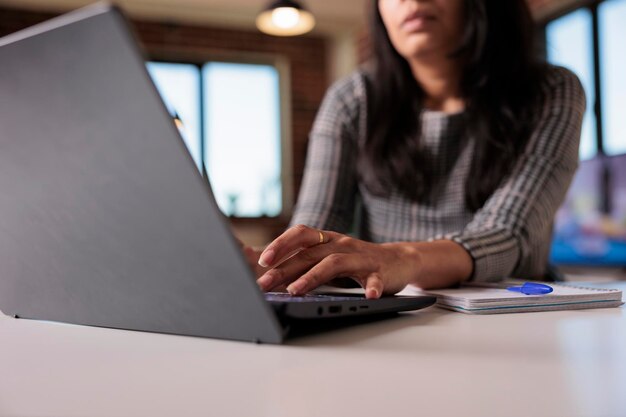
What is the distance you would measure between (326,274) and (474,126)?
0.74 metres

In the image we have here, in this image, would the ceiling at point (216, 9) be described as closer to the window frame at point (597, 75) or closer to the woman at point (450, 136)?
the window frame at point (597, 75)

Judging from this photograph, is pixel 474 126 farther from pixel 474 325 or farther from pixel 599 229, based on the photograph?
pixel 599 229

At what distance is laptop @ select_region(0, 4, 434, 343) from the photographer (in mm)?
382

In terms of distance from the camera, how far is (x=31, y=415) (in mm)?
312

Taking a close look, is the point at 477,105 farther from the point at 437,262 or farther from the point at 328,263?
the point at 328,263

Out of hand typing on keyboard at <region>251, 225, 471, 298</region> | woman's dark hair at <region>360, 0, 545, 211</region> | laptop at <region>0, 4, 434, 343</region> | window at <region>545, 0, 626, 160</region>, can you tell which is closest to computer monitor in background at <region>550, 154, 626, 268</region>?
window at <region>545, 0, 626, 160</region>

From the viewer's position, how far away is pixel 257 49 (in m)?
5.86

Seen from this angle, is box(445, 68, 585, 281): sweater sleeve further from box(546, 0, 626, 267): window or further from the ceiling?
the ceiling

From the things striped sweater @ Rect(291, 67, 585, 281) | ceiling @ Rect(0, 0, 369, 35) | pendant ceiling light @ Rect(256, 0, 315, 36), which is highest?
ceiling @ Rect(0, 0, 369, 35)

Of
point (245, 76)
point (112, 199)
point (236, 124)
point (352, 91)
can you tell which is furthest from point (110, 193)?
point (245, 76)

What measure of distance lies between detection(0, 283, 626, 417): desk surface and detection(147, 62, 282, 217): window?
500 centimetres

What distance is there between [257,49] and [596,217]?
3.72 m

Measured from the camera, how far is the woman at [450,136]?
107cm

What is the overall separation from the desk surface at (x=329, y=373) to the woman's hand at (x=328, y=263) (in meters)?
0.08
